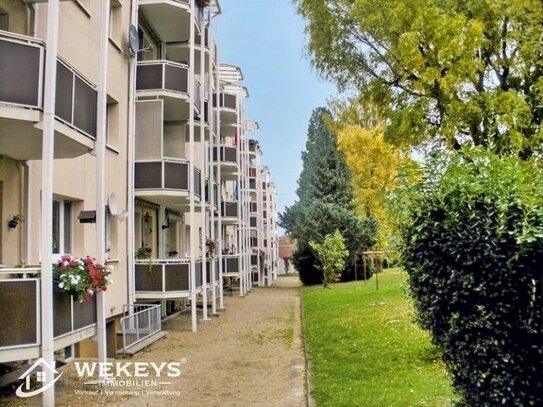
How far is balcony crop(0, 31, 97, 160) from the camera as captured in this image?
292 inches

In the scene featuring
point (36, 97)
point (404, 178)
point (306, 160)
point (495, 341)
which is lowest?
point (495, 341)

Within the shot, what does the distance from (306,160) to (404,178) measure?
48373mm

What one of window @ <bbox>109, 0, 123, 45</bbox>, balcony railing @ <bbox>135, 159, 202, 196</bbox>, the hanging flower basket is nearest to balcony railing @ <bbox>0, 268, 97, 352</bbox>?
the hanging flower basket

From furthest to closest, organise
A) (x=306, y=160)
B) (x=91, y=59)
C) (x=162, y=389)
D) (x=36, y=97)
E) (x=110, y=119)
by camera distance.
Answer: (x=306, y=160)
(x=110, y=119)
(x=91, y=59)
(x=162, y=389)
(x=36, y=97)

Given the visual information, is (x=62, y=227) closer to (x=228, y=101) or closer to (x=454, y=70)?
(x=454, y=70)

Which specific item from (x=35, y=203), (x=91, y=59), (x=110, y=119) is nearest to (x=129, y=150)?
(x=110, y=119)

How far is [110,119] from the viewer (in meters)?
15.6

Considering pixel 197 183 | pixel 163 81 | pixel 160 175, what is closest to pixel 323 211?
pixel 197 183

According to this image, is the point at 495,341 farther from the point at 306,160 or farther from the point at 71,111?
the point at 306,160

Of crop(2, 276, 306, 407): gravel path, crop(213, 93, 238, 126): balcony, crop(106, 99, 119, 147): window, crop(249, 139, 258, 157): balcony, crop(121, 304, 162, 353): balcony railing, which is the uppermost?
crop(249, 139, 258, 157): balcony

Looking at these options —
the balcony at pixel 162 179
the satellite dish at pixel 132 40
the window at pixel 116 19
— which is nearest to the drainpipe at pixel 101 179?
the window at pixel 116 19

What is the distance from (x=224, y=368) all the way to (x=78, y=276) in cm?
423

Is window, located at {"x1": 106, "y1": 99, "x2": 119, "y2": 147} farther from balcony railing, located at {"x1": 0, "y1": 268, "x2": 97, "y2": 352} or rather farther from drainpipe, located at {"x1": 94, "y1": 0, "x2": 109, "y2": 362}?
balcony railing, located at {"x1": 0, "y1": 268, "x2": 97, "y2": 352}

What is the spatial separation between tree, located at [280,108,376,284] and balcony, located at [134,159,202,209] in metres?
17.8
